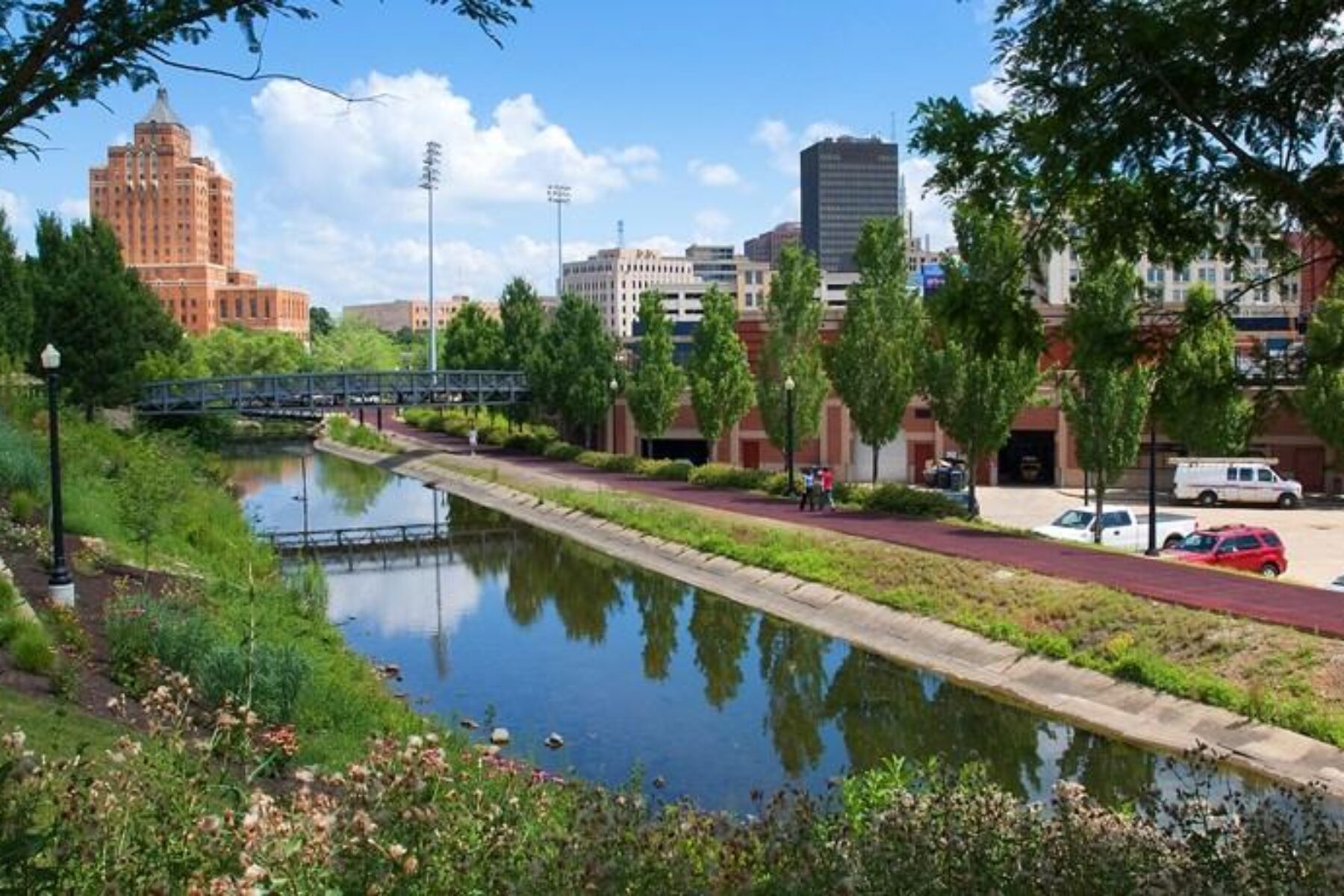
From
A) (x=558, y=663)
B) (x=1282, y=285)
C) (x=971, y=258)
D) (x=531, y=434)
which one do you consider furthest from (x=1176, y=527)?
(x=531, y=434)

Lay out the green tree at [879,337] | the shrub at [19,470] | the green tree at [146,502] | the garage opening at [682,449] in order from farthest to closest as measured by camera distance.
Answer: the garage opening at [682,449]
the green tree at [879,337]
the shrub at [19,470]
the green tree at [146,502]

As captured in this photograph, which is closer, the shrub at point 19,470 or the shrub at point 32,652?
the shrub at point 32,652

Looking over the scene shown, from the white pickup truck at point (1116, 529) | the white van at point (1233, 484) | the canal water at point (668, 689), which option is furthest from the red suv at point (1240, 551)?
the white van at point (1233, 484)

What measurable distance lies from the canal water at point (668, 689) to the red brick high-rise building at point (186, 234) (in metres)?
127

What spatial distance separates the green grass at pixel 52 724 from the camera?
34.2 feet

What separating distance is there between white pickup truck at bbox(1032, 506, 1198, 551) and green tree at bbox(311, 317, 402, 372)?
84.7m

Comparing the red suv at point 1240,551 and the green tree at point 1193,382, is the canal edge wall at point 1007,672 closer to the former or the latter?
the green tree at point 1193,382

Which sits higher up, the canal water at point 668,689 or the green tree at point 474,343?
the green tree at point 474,343

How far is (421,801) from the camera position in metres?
5.85

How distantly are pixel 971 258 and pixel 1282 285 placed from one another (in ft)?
74.0

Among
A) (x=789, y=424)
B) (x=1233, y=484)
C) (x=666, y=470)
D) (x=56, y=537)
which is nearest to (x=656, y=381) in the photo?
(x=666, y=470)

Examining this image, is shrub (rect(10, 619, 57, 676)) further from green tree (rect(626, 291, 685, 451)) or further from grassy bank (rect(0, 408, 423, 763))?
green tree (rect(626, 291, 685, 451))

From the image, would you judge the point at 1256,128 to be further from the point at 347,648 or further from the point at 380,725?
the point at 347,648

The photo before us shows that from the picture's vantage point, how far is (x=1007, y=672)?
67.8 feet
